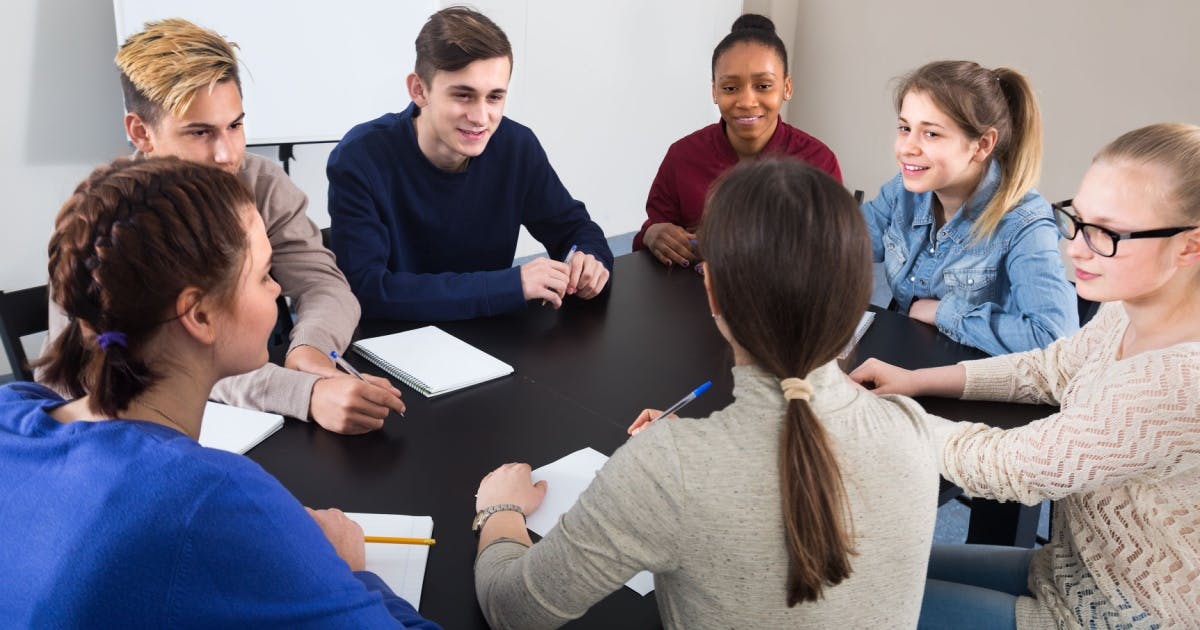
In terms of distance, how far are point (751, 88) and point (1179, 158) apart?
1.36 meters

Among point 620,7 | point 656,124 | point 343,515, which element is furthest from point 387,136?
point 656,124

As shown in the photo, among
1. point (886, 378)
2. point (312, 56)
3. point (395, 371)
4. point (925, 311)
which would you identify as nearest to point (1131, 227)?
point (886, 378)

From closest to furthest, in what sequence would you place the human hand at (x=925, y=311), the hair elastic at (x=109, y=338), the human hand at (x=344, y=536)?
the hair elastic at (x=109, y=338) < the human hand at (x=344, y=536) < the human hand at (x=925, y=311)

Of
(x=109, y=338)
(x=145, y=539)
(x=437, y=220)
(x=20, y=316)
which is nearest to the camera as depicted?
(x=145, y=539)

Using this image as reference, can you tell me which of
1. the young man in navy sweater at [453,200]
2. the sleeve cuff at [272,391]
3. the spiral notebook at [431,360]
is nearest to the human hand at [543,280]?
the young man in navy sweater at [453,200]

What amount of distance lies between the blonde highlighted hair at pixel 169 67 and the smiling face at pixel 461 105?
459 millimetres

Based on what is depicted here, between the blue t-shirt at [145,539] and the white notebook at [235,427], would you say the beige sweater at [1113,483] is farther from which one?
the white notebook at [235,427]

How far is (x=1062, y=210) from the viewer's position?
54.8 inches

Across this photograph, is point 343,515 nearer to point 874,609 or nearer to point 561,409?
point 561,409

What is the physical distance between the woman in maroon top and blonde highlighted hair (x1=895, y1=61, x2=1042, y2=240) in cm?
40

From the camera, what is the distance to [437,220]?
215 cm

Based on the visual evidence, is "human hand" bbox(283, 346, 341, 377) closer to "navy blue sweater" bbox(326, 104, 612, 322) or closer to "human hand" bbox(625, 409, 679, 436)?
"navy blue sweater" bbox(326, 104, 612, 322)

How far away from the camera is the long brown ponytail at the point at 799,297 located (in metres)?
0.82

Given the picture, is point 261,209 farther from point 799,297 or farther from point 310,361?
point 799,297
